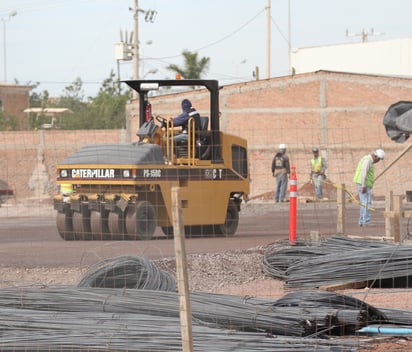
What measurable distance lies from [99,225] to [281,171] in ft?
44.3

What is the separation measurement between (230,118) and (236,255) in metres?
23.4

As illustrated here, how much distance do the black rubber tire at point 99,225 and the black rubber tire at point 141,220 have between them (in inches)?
16.7

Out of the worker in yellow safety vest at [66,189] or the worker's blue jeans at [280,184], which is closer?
the worker in yellow safety vest at [66,189]

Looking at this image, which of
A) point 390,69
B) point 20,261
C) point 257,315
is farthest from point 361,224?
point 390,69

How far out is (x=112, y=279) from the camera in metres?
9.96

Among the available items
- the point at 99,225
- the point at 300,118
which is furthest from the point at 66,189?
the point at 300,118

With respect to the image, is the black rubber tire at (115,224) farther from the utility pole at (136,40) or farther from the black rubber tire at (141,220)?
the utility pole at (136,40)

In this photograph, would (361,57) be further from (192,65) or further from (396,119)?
(396,119)

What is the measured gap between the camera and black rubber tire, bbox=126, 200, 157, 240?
1725 cm

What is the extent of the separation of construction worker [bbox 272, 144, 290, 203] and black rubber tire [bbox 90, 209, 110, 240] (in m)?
13.3

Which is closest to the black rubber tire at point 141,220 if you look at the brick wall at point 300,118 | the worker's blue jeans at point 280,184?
the worker's blue jeans at point 280,184

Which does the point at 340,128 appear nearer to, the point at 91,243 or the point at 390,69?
the point at 91,243

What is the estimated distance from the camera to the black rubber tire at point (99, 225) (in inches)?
683

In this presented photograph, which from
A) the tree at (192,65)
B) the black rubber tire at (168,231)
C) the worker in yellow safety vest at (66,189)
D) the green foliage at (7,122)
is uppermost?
the tree at (192,65)
